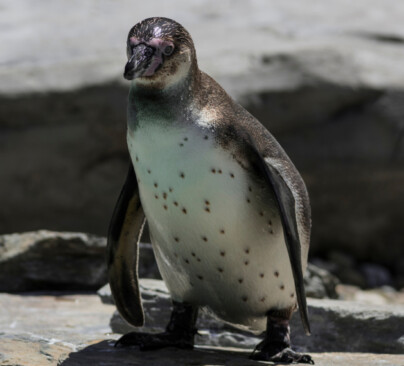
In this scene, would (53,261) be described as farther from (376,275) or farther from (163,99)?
(376,275)

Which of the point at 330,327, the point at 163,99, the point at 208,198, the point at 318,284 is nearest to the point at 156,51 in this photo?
the point at 163,99

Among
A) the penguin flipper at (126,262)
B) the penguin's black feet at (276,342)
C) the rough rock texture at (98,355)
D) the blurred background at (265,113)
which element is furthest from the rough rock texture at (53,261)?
the blurred background at (265,113)

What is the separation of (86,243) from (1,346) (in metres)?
1.94

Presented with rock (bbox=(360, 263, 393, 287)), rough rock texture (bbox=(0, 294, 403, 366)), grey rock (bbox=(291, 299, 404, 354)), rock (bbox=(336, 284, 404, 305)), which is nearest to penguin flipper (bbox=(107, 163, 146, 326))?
rough rock texture (bbox=(0, 294, 403, 366))

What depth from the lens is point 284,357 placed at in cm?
291

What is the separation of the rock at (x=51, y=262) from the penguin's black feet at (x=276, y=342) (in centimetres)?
187

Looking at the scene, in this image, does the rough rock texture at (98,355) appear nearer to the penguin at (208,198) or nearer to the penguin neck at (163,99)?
the penguin at (208,198)

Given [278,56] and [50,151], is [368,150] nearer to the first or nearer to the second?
[278,56]

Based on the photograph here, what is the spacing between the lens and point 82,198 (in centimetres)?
703

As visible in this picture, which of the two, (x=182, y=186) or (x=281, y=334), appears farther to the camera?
(x=281, y=334)

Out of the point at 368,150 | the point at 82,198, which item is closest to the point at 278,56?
the point at 368,150

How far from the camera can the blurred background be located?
21.7 feet

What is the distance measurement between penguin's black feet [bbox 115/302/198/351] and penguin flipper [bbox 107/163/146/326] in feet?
0.62

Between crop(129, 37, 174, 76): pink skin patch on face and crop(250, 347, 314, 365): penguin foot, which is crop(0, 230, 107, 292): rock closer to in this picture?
crop(250, 347, 314, 365): penguin foot
